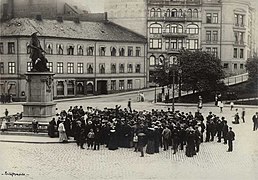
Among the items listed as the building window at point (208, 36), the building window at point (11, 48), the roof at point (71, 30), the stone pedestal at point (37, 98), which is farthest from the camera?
the building window at point (208, 36)

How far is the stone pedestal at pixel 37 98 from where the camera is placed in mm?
15070

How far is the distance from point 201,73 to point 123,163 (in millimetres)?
16074

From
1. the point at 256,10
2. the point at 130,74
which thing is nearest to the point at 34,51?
the point at 256,10

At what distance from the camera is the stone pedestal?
15.1 meters

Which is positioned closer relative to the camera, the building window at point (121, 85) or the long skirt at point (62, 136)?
the long skirt at point (62, 136)

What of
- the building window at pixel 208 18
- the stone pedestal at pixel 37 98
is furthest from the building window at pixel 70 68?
the stone pedestal at pixel 37 98

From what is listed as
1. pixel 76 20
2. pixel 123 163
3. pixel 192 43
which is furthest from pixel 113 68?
pixel 123 163

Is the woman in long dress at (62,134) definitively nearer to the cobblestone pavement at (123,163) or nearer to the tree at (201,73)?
the cobblestone pavement at (123,163)

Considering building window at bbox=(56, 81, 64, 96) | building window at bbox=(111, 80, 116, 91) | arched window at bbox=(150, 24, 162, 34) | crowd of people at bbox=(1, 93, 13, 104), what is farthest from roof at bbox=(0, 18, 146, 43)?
crowd of people at bbox=(1, 93, 13, 104)

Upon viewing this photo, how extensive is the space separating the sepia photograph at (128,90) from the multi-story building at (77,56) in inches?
3.1

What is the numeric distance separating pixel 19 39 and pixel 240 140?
1898 centimetres

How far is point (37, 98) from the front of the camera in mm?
15156

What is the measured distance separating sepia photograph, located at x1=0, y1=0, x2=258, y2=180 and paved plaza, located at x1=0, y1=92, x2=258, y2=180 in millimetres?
27

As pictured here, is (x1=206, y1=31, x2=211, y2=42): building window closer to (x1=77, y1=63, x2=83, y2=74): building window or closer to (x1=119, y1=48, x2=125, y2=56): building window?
(x1=119, y1=48, x2=125, y2=56): building window
